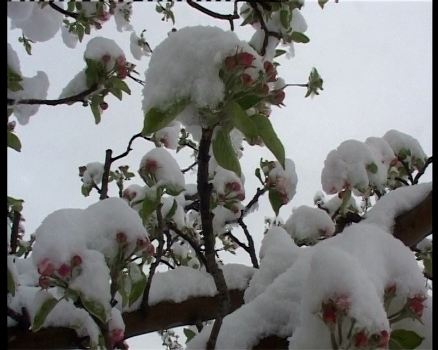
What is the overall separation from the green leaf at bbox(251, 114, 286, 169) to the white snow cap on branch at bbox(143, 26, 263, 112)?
0.24ft

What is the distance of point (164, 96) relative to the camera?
71cm

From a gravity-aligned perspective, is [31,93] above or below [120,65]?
below

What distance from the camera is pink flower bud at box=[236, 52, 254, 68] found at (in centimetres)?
69

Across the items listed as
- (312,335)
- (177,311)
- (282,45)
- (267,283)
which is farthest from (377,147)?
(312,335)

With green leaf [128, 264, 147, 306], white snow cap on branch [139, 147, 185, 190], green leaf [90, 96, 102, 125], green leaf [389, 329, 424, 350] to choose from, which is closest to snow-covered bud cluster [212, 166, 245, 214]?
white snow cap on branch [139, 147, 185, 190]

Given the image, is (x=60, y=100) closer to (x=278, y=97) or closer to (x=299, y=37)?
(x=278, y=97)

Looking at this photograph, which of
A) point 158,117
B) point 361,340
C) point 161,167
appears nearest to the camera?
point 361,340

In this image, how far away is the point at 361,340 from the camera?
59cm

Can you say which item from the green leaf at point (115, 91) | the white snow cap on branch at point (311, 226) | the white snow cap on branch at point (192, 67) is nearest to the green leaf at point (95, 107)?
the green leaf at point (115, 91)

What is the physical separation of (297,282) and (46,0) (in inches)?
30.6

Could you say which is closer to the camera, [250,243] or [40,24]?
[40,24]

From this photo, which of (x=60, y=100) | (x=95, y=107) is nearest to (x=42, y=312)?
(x=60, y=100)

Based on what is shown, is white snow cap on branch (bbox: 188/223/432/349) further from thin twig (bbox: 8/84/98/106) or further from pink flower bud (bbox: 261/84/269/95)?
thin twig (bbox: 8/84/98/106)

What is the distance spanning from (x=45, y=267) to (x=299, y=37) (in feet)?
3.53
